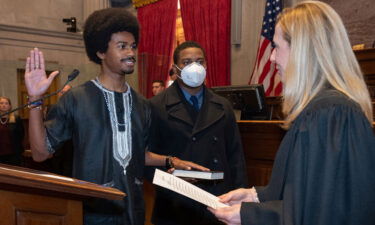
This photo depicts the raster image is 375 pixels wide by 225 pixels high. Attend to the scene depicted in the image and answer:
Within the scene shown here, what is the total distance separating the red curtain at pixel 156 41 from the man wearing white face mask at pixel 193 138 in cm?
561

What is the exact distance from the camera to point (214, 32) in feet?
24.6

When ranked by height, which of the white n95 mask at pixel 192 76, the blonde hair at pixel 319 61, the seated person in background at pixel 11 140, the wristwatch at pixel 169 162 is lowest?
the seated person in background at pixel 11 140

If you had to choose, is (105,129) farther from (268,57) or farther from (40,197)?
(268,57)

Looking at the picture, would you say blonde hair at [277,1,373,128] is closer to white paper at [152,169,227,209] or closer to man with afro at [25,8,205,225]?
white paper at [152,169,227,209]

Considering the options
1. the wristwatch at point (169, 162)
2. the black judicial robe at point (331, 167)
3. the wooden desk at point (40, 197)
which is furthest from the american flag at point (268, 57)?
the wooden desk at point (40, 197)

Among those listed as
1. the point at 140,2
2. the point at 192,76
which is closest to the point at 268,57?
the point at 192,76

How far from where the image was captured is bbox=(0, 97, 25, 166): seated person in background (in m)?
6.02

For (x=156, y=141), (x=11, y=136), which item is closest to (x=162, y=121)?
(x=156, y=141)

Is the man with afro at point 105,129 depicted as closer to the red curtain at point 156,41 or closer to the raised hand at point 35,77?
the raised hand at point 35,77

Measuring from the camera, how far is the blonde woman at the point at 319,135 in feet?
3.92

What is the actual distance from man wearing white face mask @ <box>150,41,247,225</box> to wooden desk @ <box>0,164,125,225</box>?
1.15 metres

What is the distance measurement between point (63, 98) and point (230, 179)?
3.79ft

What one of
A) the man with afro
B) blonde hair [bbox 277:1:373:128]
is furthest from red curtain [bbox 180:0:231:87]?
blonde hair [bbox 277:1:373:128]

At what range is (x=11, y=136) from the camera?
6.09 metres
